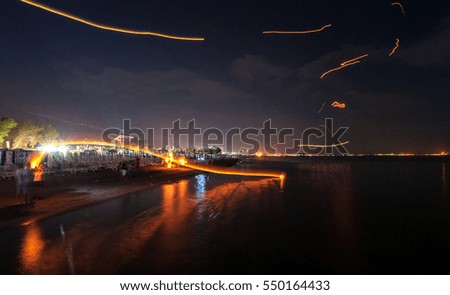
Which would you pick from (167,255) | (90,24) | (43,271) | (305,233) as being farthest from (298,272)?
(90,24)

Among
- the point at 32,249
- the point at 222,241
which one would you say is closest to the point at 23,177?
the point at 32,249

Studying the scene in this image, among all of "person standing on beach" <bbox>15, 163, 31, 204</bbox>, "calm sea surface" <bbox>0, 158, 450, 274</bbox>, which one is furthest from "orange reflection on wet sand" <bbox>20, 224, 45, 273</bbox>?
"person standing on beach" <bbox>15, 163, 31, 204</bbox>

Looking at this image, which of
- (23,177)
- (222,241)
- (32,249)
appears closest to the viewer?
(32,249)

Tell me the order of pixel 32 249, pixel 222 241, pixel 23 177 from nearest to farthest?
pixel 32 249
pixel 222 241
pixel 23 177

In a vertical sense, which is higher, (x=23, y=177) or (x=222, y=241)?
(x=23, y=177)

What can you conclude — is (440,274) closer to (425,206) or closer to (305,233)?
(305,233)

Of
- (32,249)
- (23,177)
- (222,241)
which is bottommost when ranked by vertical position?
(222,241)

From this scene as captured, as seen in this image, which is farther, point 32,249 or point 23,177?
point 23,177

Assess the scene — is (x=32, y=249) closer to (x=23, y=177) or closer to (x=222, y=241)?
(x=222, y=241)

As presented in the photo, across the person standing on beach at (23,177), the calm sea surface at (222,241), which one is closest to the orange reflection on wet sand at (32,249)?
the calm sea surface at (222,241)

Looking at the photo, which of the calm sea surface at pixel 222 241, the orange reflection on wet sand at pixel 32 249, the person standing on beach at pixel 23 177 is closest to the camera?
the orange reflection on wet sand at pixel 32 249

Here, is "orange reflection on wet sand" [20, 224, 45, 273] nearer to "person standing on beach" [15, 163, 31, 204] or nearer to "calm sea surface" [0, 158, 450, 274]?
"calm sea surface" [0, 158, 450, 274]

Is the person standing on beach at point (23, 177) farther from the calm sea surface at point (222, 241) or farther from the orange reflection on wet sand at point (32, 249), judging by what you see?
the orange reflection on wet sand at point (32, 249)
